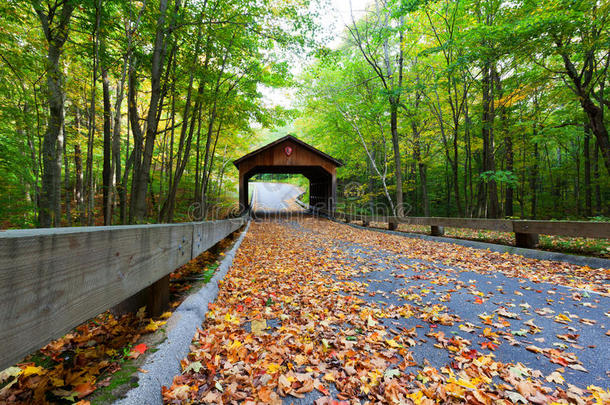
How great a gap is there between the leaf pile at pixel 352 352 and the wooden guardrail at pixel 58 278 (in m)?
0.76

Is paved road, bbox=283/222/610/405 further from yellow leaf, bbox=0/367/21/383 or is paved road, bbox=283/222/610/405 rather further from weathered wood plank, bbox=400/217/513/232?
weathered wood plank, bbox=400/217/513/232

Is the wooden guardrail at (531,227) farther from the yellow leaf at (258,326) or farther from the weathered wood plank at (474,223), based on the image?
the yellow leaf at (258,326)

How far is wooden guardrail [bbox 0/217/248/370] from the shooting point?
0.62 m

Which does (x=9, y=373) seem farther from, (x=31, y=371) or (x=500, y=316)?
(x=500, y=316)

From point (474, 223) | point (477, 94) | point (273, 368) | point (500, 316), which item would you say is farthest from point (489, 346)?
point (477, 94)

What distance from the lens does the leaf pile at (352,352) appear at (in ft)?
5.02

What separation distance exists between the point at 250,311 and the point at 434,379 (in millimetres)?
1810

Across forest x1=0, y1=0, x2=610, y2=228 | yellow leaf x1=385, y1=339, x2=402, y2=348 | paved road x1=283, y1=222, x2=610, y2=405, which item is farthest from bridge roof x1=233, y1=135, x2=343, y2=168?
yellow leaf x1=385, y1=339, x2=402, y2=348

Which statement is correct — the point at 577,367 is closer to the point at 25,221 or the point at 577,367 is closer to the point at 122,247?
the point at 122,247

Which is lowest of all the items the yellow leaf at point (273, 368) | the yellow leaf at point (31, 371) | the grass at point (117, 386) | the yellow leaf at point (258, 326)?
the yellow leaf at point (258, 326)

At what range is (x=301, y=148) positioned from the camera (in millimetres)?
17609

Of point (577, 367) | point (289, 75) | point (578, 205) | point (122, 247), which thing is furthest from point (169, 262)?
point (578, 205)

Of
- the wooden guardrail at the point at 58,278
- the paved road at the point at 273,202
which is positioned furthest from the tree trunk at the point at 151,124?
the paved road at the point at 273,202

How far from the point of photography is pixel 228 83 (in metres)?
9.59
